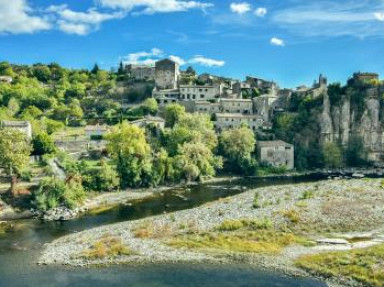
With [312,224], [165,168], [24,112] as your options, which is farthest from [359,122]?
[24,112]

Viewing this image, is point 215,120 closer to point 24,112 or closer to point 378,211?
point 24,112

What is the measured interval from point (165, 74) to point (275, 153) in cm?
3497

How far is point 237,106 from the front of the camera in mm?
96188

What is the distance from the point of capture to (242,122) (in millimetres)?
88688

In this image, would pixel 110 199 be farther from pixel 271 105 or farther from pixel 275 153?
pixel 271 105

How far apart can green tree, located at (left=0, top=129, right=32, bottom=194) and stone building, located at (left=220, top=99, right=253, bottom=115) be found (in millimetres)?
46574

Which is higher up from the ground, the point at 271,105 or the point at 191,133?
the point at 271,105

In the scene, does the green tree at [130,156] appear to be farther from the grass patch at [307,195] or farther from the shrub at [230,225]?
the shrub at [230,225]

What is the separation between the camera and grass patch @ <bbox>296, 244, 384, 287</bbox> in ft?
98.1

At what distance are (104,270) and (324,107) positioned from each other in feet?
225

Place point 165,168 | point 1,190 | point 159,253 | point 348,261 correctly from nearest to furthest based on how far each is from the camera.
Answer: point 348,261 → point 159,253 → point 1,190 → point 165,168

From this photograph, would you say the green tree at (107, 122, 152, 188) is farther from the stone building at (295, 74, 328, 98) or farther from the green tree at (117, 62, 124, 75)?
the green tree at (117, 62, 124, 75)

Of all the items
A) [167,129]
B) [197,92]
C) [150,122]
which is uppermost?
[197,92]

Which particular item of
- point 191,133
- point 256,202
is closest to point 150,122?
→ point 191,133
